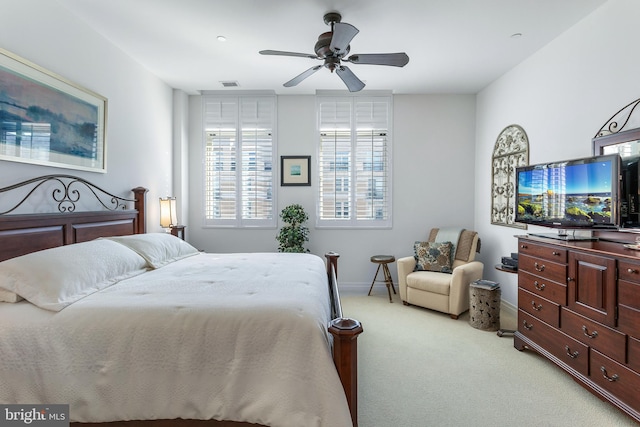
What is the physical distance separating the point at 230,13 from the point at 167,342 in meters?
2.72

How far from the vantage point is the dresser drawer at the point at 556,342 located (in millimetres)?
2285

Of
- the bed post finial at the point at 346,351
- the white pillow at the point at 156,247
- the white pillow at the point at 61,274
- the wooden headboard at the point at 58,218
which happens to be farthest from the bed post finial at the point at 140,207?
the bed post finial at the point at 346,351

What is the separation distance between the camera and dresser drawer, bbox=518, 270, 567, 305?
2.47m

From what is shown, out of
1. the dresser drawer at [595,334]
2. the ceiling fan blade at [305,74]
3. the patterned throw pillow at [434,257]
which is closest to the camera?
the dresser drawer at [595,334]

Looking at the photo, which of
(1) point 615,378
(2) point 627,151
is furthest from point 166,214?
(2) point 627,151

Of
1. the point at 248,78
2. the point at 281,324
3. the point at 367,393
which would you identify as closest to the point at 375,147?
the point at 248,78

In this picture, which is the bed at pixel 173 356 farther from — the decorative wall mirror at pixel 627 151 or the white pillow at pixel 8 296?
the decorative wall mirror at pixel 627 151

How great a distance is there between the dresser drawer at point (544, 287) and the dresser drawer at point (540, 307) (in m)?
0.04

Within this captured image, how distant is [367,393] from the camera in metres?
2.28

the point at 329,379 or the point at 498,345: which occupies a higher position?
the point at 329,379

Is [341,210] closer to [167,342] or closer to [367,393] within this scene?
[367,393]

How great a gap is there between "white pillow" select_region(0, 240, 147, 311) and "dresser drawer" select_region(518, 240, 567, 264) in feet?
10.8

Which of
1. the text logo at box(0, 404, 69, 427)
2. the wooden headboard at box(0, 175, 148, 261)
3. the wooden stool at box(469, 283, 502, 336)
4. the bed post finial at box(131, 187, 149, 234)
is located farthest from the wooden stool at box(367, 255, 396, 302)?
the text logo at box(0, 404, 69, 427)

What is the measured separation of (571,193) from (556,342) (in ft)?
4.00
